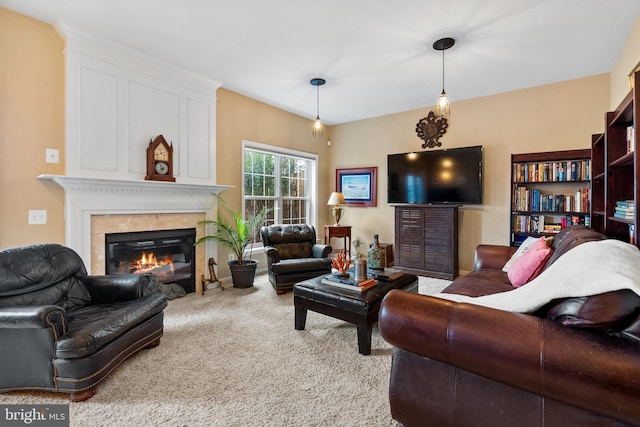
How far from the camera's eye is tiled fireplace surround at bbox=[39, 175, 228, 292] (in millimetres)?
2848

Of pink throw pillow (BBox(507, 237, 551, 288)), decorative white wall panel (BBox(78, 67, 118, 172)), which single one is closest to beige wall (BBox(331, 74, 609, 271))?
A: pink throw pillow (BBox(507, 237, 551, 288))

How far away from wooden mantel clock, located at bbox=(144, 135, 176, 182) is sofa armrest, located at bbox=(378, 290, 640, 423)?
3053 mm

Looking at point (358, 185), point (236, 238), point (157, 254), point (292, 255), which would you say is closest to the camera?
point (157, 254)

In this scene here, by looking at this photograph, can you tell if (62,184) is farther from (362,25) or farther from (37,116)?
(362,25)

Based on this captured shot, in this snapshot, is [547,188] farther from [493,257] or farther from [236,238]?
[236,238]

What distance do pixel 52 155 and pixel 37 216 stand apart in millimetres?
565

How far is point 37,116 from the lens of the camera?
2668 millimetres

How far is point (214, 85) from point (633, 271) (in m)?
4.24

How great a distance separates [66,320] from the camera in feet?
5.89

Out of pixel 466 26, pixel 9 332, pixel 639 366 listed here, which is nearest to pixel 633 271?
pixel 639 366

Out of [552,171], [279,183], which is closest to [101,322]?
[279,183]

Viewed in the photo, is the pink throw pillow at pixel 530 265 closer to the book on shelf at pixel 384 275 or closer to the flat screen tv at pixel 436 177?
the book on shelf at pixel 384 275

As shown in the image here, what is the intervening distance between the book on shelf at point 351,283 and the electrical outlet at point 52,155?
2.69 m

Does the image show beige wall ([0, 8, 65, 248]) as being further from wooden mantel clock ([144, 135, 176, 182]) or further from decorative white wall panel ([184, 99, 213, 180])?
decorative white wall panel ([184, 99, 213, 180])
